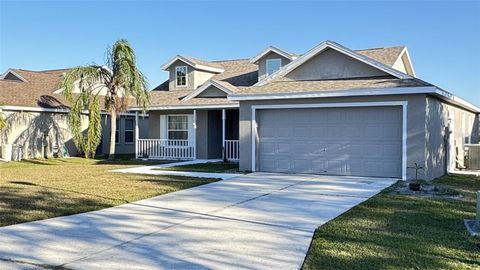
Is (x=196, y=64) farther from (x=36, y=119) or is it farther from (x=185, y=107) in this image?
(x=36, y=119)

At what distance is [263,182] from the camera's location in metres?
14.1

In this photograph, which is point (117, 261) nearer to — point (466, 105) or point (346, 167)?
point (346, 167)

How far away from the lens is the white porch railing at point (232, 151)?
21906 millimetres

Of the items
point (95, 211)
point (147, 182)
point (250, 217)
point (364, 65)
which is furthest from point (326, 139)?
point (95, 211)

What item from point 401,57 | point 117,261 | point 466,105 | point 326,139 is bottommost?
point 117,261

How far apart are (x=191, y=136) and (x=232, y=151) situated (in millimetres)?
2548

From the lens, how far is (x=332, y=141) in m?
15.8

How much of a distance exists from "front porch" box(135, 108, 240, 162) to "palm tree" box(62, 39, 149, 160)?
1892 mm

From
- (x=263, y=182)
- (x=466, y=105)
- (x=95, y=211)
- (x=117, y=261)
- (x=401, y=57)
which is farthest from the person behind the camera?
(x=401, y=57)

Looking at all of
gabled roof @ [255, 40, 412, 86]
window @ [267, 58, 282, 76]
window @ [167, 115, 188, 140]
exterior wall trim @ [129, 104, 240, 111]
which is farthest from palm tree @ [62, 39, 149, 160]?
gabled roof @ [255, 40, 412, 86]

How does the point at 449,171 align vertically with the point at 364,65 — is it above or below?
below

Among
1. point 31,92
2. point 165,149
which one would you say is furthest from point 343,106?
point 31,92

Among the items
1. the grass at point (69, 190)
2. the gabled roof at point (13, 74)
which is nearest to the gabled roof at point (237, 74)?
the gabled roof at point (13, 74)

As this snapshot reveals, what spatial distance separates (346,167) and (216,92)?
29.7 ft
